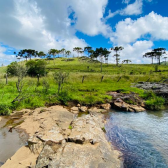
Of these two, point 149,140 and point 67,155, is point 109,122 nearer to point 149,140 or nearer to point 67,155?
point 149,140

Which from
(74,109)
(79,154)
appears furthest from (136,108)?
(79,154)

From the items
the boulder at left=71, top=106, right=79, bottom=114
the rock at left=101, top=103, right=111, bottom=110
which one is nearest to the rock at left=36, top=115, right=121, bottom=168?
the boulder at left=71, top=106, right=79, bottom=114

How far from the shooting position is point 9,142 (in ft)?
22.6

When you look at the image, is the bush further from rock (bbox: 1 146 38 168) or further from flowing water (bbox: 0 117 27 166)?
rock (bbox: 1 146 38 168)

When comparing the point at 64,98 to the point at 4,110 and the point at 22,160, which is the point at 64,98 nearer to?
the point at 4,110

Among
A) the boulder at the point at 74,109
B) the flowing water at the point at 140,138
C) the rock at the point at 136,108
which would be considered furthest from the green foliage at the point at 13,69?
the rock at the point at 136,108

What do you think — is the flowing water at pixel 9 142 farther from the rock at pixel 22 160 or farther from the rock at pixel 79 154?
the rock at pixel 79 154

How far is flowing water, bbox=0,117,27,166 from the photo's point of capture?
5.84 m

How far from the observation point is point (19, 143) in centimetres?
680

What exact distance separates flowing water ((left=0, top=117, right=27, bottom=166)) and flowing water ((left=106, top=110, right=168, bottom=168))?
17.1ft

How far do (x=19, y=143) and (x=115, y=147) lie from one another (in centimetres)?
522

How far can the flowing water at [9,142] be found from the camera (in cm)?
584

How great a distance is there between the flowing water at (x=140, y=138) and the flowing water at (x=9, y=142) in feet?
17.1

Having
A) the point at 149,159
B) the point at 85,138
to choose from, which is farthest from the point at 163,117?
the point at 85,138
